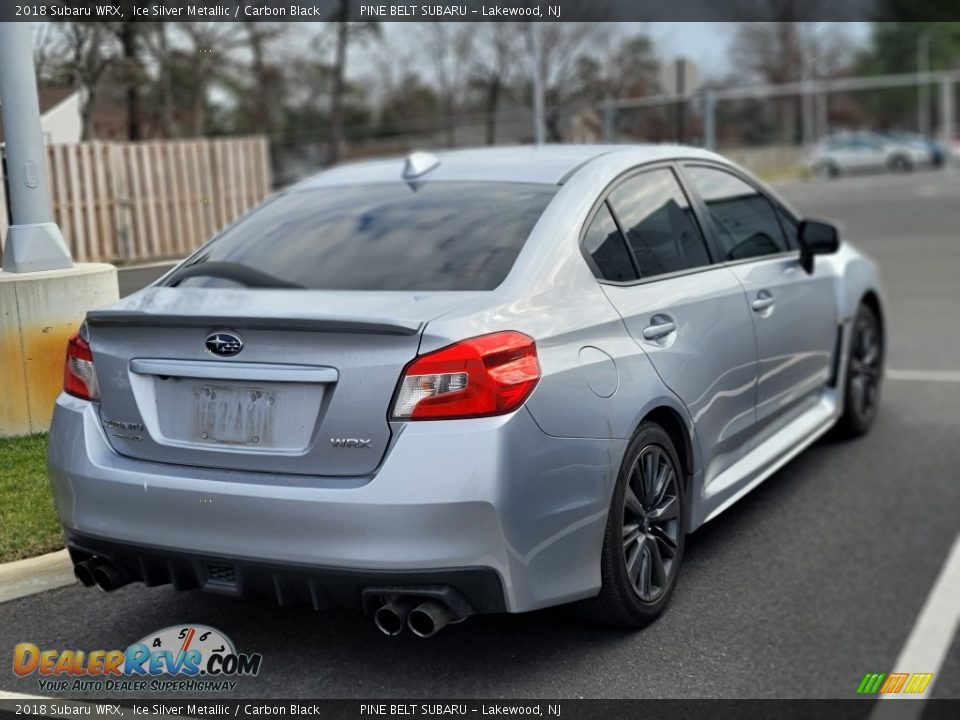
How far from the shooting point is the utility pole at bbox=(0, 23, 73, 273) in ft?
17.4

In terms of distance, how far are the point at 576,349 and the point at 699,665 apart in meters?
1.10

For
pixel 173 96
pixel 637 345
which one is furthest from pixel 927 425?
pixel 173 96

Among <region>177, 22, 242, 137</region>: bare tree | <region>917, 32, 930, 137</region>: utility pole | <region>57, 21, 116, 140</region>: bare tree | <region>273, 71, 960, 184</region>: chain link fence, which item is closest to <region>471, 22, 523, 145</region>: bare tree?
<region>273, 71, 960, 184</region>: chain link fence

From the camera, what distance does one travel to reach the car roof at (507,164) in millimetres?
4199

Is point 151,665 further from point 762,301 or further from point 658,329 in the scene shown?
point 762,301

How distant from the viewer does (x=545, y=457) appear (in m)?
3.13

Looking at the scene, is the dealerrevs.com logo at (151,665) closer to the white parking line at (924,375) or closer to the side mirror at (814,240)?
the side mirror at (814,240)

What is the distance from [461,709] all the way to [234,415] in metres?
1.07

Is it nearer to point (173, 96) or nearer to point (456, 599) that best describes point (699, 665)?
point (456, 599)

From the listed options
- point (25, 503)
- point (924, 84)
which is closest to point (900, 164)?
point (924, 84)

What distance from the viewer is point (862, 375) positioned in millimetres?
6238

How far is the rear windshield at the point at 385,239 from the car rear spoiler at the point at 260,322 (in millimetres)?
425

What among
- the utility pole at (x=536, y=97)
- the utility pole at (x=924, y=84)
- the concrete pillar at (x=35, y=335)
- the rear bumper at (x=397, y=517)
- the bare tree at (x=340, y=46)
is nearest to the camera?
the rear bumper at (x=397, y=517)

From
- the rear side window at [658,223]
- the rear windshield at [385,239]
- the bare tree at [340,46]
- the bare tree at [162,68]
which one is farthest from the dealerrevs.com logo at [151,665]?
the bare tree at [340,46]
